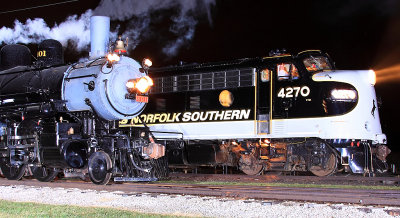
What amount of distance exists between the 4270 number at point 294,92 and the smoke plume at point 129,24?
10918 mm

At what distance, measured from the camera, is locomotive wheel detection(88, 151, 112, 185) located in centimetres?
1106

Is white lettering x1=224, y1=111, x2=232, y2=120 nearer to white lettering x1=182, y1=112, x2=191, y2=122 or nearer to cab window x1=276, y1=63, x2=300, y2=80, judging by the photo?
white lettering x1=182, y1=112, x2=191, y2=122

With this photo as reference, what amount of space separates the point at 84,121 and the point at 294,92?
20.8 ft

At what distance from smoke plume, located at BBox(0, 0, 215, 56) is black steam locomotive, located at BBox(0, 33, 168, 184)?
878cm

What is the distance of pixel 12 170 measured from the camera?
43.4 feet

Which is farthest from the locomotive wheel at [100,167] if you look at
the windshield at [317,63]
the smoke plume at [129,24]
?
the smoke plume at [129,24]

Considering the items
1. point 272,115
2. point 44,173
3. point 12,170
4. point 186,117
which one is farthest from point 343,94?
point 12,170

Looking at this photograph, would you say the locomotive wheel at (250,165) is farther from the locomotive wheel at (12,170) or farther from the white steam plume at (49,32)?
the white steam plume at (49,32)

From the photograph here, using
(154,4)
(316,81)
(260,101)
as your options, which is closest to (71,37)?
(154,4)

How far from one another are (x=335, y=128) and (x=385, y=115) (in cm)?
2264

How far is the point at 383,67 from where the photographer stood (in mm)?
33781

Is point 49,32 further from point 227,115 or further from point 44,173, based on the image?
point 227,115

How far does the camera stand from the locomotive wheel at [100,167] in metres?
11.1

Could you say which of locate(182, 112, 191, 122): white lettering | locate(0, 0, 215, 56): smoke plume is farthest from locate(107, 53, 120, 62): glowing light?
locate(0, 0, 215, 56): smoke plume
